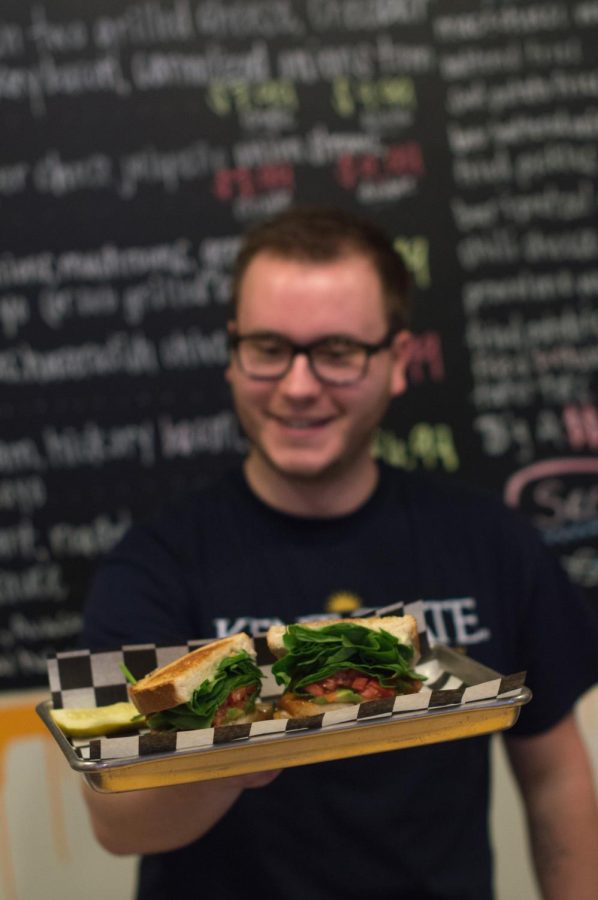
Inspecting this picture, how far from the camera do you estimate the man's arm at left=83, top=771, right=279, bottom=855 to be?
1.28m

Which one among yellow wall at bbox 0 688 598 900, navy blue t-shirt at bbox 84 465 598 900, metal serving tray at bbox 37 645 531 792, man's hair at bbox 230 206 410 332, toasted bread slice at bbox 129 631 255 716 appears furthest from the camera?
yellow wall at bbox 0 688 598 900

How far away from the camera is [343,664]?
3.85 feet

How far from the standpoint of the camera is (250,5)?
239 cm

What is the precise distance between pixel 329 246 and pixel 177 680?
0.92m

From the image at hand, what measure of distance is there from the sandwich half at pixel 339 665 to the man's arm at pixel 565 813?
28.3 inches

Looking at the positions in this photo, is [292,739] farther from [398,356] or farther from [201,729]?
[398,356]

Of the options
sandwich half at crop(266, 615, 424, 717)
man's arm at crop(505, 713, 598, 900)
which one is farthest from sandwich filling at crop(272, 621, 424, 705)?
man's arm at crop(505, 713, 598, 900)

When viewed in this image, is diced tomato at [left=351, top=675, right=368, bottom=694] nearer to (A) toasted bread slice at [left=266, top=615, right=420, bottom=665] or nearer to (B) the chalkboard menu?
(A) toasted bread slice at [left=266, top=615, right=420, bottom=665]

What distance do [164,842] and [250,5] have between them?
1830 mm

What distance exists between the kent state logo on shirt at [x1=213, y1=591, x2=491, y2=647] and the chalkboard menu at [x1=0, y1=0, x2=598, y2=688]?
707 millimetres

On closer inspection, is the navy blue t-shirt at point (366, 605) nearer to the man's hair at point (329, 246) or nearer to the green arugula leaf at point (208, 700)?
the man's hair at point (329, 246)

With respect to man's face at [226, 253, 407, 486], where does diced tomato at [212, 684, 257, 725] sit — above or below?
below

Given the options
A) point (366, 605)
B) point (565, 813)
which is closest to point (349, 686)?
point (366, 605)

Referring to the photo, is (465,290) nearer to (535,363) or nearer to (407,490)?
(535,363)
